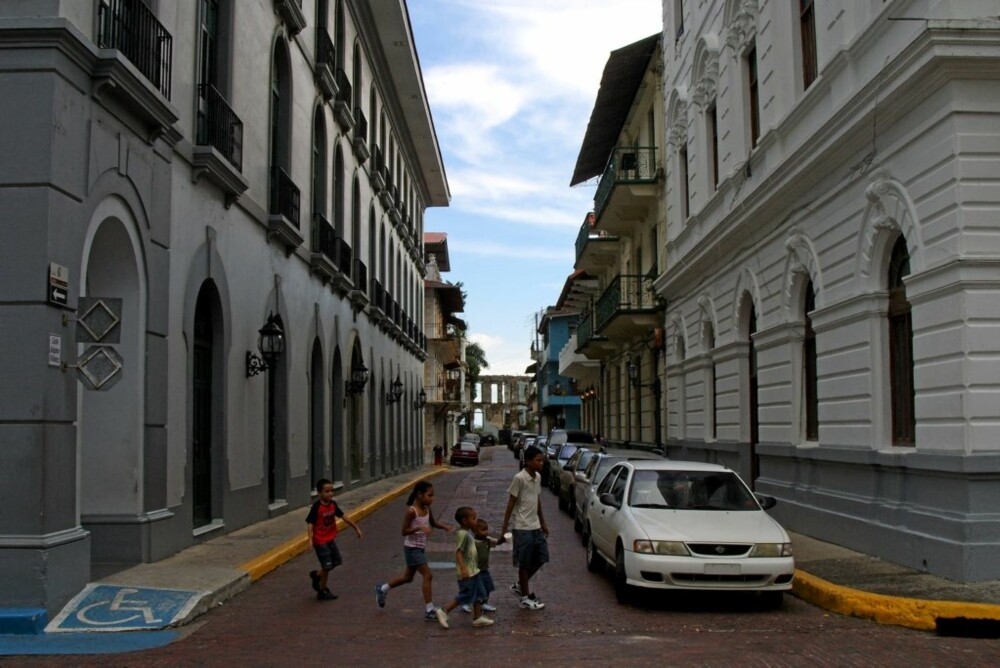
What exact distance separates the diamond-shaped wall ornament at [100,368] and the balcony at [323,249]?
12516mm

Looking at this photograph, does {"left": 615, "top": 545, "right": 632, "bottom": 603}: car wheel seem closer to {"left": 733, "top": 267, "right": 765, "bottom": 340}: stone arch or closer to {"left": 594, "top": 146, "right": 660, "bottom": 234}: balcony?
{"left": 733, "top": 267, "right": 765, "bottom": 340}: stone arch

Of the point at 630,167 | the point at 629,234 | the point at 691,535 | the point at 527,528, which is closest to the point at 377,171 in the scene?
the point at 630,167

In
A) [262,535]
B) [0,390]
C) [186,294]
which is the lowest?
[262,535]

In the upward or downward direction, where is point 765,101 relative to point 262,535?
upward

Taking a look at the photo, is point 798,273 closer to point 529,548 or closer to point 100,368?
point 529,548

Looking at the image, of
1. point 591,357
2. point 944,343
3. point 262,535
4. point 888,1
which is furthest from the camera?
point 591,357

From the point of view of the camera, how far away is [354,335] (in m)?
26.6

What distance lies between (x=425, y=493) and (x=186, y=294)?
212 inches

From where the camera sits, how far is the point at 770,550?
31.6 feet

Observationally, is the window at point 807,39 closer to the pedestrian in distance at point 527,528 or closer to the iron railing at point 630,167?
the pedestrian in distance at point 527,528

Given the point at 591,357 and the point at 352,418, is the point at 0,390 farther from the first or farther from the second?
the point at 591,357

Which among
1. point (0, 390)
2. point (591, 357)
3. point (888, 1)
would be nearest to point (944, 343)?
point (888, 1)

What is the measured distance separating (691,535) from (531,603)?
5.67 feet

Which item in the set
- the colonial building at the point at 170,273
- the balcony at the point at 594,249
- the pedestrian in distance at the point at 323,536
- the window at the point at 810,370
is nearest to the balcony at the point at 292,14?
the colonial building at the point at 170,273
